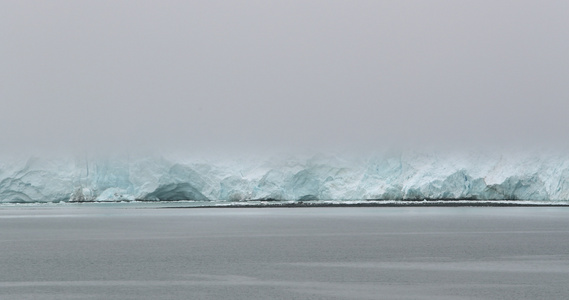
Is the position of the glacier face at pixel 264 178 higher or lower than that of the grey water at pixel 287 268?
higher

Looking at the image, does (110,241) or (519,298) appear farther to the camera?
(110,241)

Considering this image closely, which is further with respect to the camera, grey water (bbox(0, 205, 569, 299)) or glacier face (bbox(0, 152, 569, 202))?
glacier face (bbox(0, 152, 569, 202))

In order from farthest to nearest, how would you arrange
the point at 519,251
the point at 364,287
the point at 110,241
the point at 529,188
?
1. the point at 529,188
2. the point at 110,241
3. the point at 519,251
4. the point at 364,287

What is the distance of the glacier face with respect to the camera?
7031 cm

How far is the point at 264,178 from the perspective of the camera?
2842 inches

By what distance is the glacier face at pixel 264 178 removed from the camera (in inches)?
2768

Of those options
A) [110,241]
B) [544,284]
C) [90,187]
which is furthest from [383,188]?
[544,284]

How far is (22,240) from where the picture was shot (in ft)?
119

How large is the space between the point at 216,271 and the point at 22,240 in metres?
18.0

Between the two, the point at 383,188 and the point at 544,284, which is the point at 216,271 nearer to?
the point at 544,284

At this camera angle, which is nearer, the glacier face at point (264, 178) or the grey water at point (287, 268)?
the grey water at point (287, 268)

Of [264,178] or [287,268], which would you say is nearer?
[287,268]

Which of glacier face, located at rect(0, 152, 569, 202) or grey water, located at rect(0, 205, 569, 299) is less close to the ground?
glacier face, located at rect(0, 152, 569, 202)

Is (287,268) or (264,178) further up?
(264,178)
